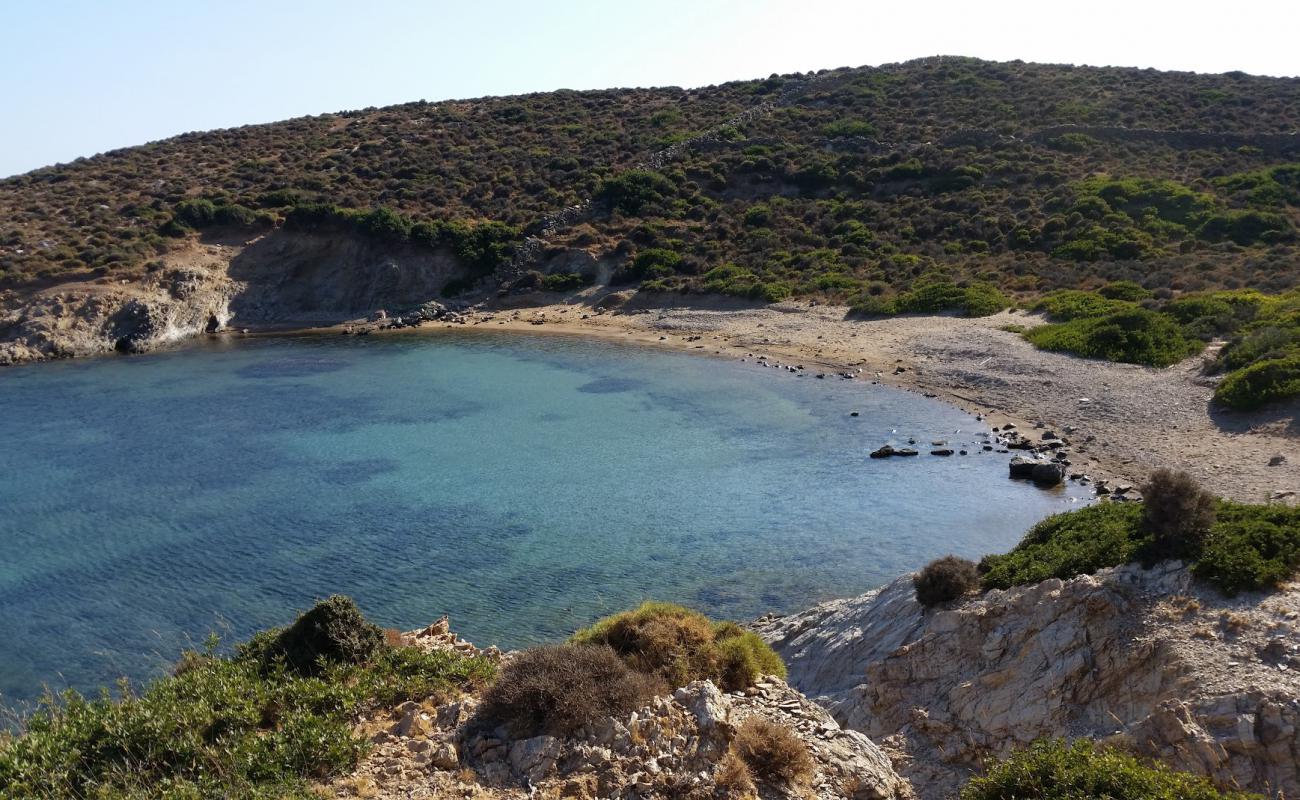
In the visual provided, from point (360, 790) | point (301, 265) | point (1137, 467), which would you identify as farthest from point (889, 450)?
point (301, 265)

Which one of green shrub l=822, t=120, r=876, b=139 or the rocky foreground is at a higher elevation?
green shrub l=822, t=120, r=876, b=139

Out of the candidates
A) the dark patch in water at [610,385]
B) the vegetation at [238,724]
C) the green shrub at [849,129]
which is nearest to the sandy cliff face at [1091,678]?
the vegetation at [238,724]

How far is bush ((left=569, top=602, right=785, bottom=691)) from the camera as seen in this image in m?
12.3

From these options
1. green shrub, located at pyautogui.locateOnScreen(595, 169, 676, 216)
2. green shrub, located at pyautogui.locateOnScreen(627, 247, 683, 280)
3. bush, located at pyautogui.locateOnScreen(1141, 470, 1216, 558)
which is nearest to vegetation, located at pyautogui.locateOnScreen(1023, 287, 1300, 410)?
bush, located at pyautogui.locateOnScreen(1141, 470, 1216, 558)

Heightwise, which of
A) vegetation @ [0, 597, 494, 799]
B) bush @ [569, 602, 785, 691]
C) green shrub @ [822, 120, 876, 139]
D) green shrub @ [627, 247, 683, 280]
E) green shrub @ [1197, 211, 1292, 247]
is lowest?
bush @ [569, 602, 785, 691]

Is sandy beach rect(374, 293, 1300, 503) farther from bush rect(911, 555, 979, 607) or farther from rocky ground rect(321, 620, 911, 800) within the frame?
rocky ground rect(321, 620, 911, 800)

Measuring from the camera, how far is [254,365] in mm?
47812

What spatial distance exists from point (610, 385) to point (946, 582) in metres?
27.7

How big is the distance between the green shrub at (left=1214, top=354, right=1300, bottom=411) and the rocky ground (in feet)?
78.3

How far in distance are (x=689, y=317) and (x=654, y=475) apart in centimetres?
2519

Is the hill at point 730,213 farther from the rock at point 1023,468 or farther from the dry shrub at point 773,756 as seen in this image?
the dry shrub at point 773,756

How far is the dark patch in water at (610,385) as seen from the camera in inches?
1588

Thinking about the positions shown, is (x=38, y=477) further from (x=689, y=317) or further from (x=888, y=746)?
(x=689, y=317)

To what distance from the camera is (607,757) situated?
30.7 feet
